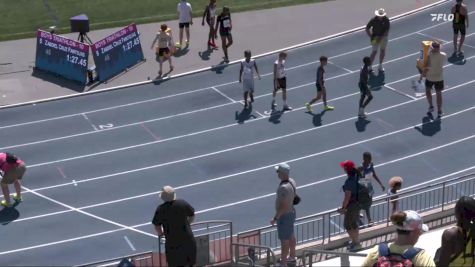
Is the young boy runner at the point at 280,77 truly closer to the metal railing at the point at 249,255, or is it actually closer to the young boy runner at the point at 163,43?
the young boy runner at the point at 163,43

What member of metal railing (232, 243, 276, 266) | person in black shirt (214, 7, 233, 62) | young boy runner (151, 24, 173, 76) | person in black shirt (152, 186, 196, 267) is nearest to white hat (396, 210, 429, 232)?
person in black shirt (152, 186, 196, 267)

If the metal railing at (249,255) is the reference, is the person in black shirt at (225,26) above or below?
above

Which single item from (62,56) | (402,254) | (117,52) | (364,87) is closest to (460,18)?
(364,87)

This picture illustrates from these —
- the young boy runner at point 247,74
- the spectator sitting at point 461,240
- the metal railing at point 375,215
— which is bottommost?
the metal railing at point 375,215

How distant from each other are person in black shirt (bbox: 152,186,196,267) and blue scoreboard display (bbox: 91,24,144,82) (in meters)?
13.8

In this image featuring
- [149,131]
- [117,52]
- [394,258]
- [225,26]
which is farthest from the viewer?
[225,26]

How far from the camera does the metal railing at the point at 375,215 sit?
1545 centimetres

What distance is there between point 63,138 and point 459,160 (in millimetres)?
8458

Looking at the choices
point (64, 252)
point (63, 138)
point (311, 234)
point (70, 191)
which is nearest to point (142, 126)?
point (63, 138)

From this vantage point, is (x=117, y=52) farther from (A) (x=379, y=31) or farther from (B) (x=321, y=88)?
(A) (x=379, y=31)

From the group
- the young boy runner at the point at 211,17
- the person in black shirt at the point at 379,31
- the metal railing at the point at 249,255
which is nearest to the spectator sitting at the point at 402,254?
the metal railing at the point at 249,255

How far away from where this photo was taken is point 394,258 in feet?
32.2

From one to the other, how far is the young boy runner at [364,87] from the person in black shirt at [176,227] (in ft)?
34.4

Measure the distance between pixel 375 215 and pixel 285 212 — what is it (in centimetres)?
270
